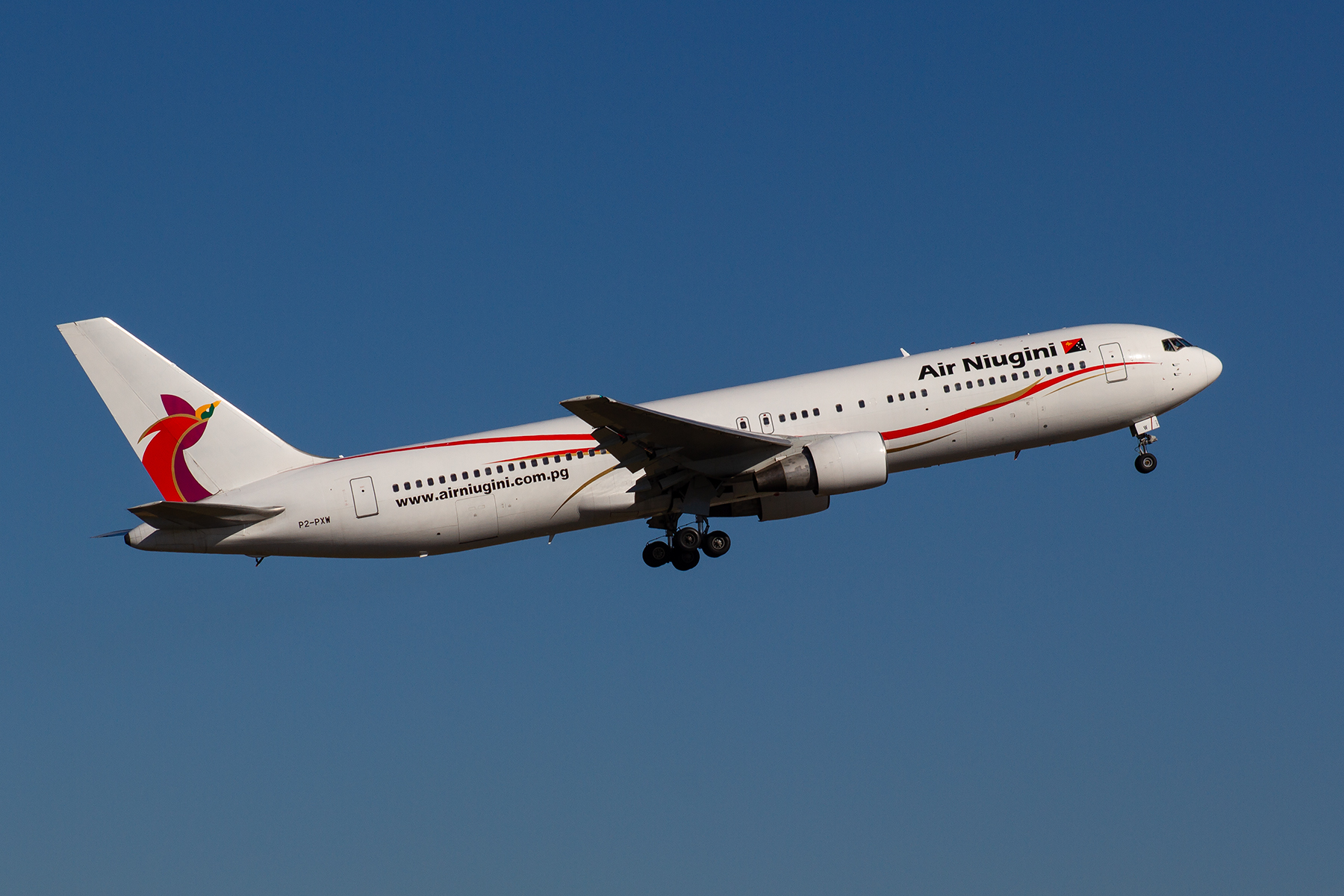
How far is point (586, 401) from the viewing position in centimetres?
3381

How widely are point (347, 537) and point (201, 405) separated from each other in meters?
6.67

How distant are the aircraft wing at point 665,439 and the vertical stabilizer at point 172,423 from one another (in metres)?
9.37

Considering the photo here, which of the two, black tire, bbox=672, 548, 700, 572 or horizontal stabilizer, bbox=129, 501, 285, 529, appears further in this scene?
black tire, bbox=672, 548, 700, 572

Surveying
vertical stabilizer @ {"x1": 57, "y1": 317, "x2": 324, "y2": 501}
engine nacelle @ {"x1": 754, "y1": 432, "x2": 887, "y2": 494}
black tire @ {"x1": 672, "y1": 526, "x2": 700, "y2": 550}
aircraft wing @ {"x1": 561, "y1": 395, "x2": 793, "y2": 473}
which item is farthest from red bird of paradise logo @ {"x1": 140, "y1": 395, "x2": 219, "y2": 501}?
engine nacelle @ {"x1": 754, "y1": 432, "x2": 887, "y2": 494}

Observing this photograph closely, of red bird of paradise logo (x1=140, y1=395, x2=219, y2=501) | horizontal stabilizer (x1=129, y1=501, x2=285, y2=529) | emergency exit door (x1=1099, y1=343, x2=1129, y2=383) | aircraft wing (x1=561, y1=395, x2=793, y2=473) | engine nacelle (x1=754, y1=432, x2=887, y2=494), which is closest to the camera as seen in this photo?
aircraft wing (x1=561, y1=395, x2=793, y2=473)

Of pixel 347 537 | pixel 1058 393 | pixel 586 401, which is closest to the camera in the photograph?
pixel 586 401

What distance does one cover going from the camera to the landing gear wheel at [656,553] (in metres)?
41.3

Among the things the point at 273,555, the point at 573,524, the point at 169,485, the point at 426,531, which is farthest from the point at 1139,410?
the point at 169,485

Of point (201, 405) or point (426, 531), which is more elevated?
point (201, 405)

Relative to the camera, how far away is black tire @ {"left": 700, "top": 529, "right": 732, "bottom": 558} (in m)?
40.6

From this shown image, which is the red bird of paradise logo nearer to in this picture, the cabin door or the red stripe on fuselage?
the cabin door

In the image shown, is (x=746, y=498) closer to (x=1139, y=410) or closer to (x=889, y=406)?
(x=889, y=406)

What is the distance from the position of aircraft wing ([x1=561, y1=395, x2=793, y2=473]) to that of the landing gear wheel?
404cm

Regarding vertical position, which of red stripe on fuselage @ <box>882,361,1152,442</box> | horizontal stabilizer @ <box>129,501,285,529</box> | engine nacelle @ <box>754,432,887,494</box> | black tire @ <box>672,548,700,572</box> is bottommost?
black tire @ <box>672,548,700,572</box>
